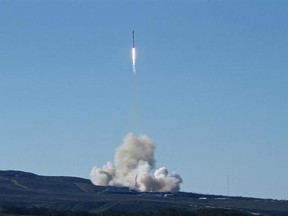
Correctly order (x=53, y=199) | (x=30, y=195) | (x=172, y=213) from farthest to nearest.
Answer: (x=30, y=195)
(x=53, y=199)
(x=172, y=213)

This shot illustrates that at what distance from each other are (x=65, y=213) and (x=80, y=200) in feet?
140

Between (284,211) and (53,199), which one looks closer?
(284,211)

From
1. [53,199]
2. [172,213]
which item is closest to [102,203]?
[53,199]

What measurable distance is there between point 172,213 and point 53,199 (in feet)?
178

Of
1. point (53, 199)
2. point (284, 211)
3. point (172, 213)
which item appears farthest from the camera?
point (53, 199)

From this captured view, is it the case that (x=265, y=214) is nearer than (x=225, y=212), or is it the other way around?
(x=225, y=212)

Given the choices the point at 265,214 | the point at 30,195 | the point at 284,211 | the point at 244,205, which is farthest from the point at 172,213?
the point at 30,195

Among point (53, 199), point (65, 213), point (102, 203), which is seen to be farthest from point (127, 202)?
point (65, 213)

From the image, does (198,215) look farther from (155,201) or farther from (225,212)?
(155,201)

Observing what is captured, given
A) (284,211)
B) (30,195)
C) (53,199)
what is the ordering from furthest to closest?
(30,195)
(53,199)
(284,211)

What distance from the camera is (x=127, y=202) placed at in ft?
559

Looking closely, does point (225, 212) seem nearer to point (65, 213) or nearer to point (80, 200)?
point (65, 213)

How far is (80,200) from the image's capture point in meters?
181

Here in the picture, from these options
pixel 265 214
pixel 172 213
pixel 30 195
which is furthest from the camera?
pixel 30 195
